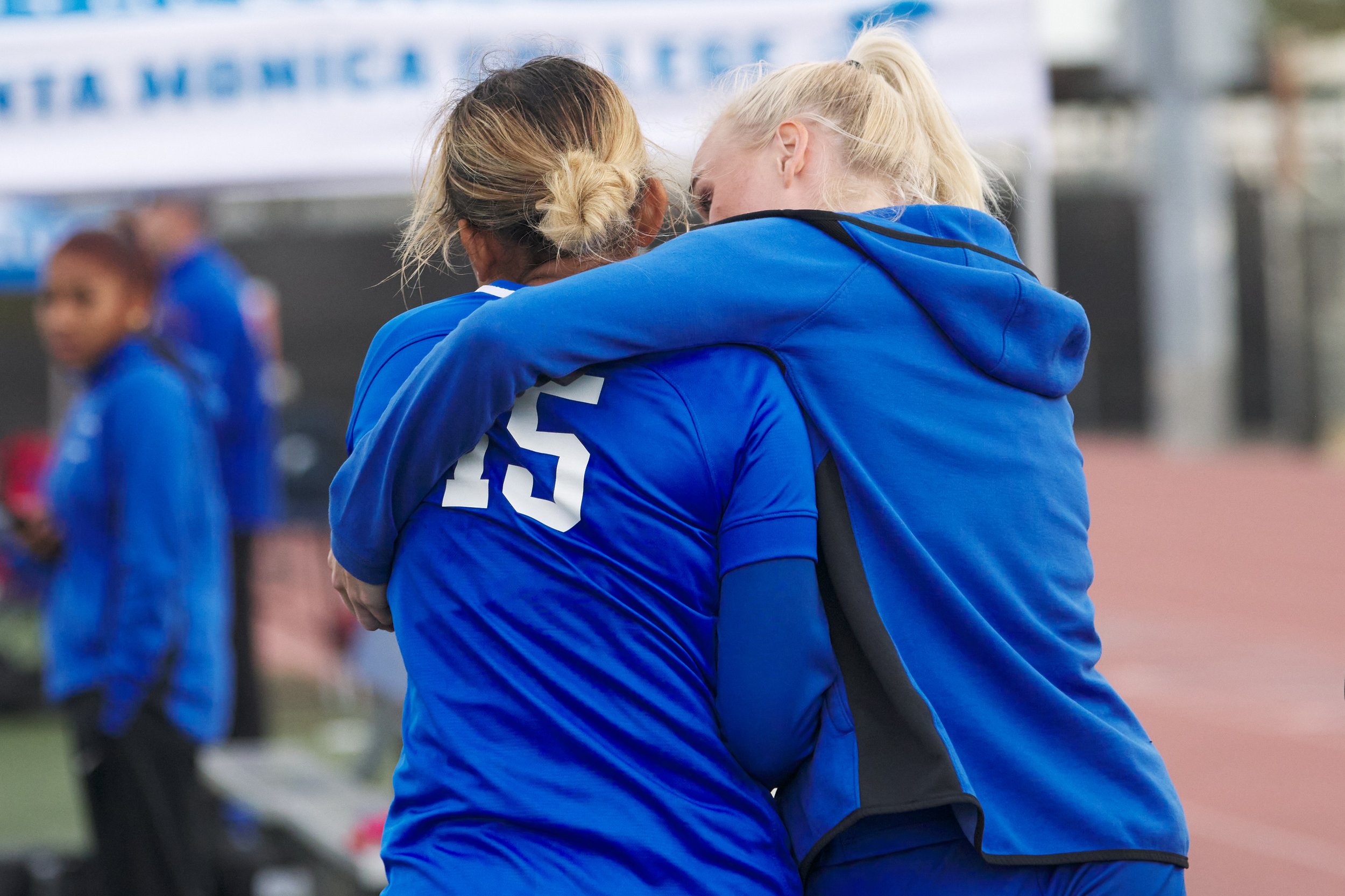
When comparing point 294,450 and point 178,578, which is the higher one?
point 178,578

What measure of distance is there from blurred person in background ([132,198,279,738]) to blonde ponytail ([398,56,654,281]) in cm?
409

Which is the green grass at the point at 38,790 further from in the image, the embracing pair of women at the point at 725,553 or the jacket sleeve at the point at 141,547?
the embracing pair of women at the point at 725,553

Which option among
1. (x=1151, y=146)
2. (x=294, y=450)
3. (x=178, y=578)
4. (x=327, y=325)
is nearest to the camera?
(x=178, y=578)

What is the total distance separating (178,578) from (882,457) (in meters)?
2.65

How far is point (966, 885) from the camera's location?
131 cm

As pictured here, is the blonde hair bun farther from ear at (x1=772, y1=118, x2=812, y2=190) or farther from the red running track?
the red running track

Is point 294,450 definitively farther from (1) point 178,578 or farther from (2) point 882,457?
(2) point 882,457

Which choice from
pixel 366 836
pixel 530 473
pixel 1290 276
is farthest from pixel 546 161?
pixel 1290 276

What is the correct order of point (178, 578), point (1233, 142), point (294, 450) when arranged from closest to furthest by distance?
point (178, 578) → point (294, 450) → point (1233, 142)

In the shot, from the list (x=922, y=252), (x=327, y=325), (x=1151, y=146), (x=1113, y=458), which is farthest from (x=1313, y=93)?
(x=922, y=252)

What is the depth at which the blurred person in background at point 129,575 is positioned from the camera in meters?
3.49

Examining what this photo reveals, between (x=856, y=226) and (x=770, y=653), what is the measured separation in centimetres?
41

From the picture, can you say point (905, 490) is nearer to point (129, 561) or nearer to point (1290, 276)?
Result: point (129, 561)

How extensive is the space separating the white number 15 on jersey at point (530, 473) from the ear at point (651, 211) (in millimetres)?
229
